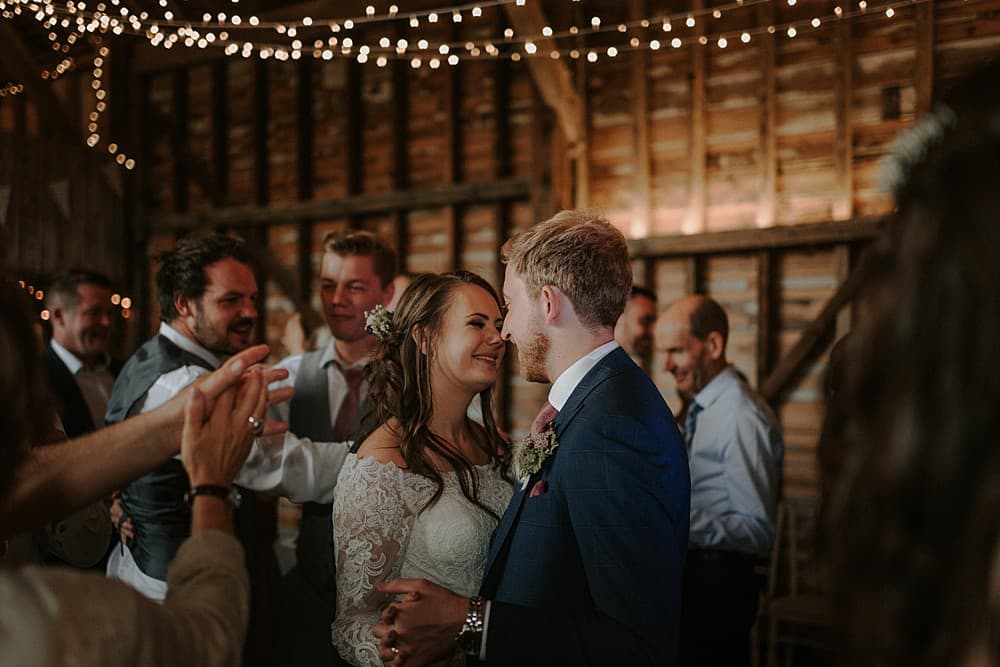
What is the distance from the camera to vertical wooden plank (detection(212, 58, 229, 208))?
7949 millimetres

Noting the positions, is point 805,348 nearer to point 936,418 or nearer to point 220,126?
point 936,418

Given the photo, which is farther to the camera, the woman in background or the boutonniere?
the boutonniere

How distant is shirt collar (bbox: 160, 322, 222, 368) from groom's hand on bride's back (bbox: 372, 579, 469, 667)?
172 centimetres

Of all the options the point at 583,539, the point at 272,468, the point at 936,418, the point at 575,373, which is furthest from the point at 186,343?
the point at 936,418

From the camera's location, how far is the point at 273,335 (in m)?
7.72

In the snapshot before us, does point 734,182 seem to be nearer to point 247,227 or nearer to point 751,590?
point 751,590

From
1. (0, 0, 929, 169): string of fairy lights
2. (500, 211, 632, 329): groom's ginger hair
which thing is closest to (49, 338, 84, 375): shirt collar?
(0, 0, 929, 169): string of fairy lights

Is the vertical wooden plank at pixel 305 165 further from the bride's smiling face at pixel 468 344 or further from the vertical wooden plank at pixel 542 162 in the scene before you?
the bride's smiling face at pixel 468 344

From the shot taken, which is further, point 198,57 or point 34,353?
point 198,57

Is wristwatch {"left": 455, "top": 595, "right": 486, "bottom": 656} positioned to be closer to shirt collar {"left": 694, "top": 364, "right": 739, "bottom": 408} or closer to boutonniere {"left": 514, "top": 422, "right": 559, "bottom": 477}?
boutonniere {"left": 514, "top": 422, "right": 559, "bottom": 477}

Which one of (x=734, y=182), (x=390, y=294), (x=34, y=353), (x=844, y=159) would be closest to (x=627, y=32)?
(x=734, y=182)

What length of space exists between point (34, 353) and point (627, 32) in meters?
5.73

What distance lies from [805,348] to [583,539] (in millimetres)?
4037

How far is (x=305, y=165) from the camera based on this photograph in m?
7.54
